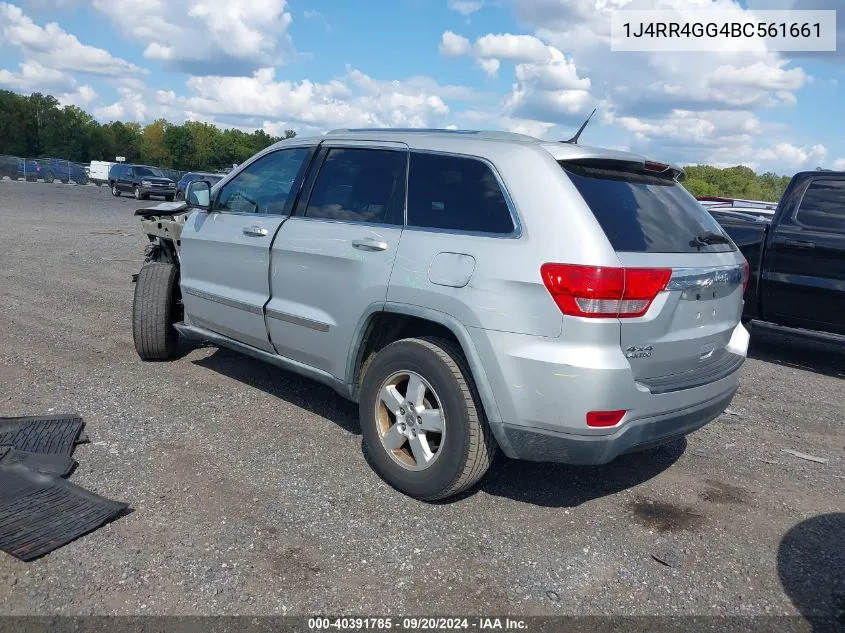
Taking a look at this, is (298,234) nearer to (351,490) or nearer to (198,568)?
(351,490)

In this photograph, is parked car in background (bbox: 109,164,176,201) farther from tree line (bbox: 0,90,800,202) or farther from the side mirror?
tree line (bbox: 0,90,800,202)

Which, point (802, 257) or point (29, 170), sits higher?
point (29, 170)

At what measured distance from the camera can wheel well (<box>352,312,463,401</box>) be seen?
3.93m

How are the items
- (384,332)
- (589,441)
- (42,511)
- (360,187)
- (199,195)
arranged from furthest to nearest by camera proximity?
(199,195), (360,187), (384,332), (42,511), (589,441)

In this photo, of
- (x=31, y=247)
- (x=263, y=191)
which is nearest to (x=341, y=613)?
(x=263, y=191)

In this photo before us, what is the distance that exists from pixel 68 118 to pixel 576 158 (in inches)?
4193

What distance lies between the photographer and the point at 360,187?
14.2 feet

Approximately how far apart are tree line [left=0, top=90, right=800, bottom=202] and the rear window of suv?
71.7m

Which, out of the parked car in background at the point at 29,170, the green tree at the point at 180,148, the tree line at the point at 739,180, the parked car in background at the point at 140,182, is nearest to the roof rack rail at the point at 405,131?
the tree line at the point at 739,180

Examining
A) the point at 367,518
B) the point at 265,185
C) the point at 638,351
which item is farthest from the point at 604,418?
the point at 265,185

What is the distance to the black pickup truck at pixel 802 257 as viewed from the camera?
6859 mm

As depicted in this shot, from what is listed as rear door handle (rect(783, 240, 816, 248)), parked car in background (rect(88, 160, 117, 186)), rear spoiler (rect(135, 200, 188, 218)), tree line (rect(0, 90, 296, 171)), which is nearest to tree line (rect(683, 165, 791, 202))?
rear door handle (rect(783, 240, 816, 248))

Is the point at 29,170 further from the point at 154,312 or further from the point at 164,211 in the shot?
the point at 154,312

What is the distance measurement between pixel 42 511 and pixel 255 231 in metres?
2.12
